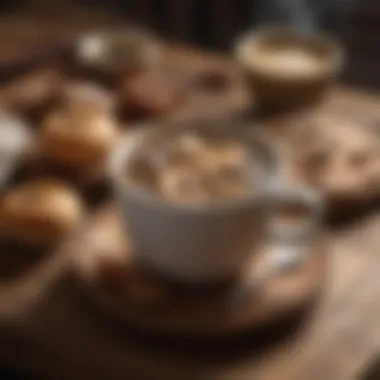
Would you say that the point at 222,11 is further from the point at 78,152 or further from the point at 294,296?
the point at 294,296

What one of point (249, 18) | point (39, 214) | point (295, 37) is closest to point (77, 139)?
point (39, 214)

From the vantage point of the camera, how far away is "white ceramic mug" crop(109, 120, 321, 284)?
66cm

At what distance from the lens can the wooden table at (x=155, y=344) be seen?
639 millimetres

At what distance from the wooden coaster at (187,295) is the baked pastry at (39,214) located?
0.03 meters

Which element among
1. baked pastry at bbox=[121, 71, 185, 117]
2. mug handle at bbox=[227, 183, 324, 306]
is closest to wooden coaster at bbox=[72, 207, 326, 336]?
mug handle at bbox=[227, 183, 324, 306]

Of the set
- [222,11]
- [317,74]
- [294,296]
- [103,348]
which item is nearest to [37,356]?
[103,348]

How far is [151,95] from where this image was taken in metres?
0.94

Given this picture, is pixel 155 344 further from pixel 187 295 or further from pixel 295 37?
pixel 295 37

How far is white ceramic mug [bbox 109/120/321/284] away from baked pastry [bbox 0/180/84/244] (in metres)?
0.08

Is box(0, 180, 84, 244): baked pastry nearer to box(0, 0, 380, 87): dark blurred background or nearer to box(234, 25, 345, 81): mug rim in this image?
box(234, 25, 345, 81): mug rim

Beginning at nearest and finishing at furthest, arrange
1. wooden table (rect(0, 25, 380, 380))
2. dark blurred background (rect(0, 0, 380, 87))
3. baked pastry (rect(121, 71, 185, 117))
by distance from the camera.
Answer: wooden table (rect(0, 25, 380, 380)) < baked pastry (rect(121, 71, 185, 117)) < dark blurred background (rect(0, 0, 380, 87))

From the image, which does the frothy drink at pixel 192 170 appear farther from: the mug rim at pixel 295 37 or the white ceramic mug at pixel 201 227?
the mug rim at pixel 295 37

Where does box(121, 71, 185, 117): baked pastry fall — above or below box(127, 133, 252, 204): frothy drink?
above

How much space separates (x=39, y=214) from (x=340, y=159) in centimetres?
28
